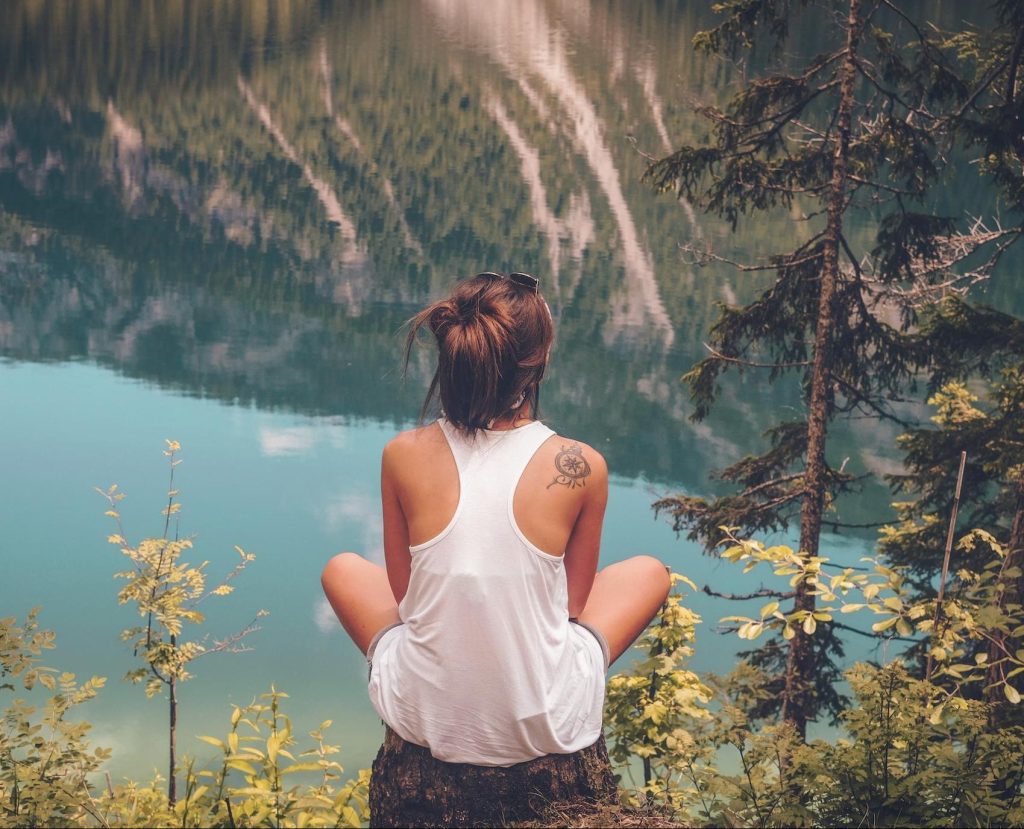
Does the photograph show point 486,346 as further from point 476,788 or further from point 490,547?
point 476,788

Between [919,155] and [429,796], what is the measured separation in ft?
22.7

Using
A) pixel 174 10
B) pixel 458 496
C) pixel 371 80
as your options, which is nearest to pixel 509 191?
pixel 371 80

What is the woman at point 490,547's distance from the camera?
225cm

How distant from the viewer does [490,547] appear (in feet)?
7.37

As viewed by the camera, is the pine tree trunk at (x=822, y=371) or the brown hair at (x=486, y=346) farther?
the pine tree trunk at (x=822, y=371)

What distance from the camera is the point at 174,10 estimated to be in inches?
3167

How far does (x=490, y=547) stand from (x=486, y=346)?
1.38 ft

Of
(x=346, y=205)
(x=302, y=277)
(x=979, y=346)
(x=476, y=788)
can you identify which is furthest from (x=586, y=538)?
(x=346, y=205)

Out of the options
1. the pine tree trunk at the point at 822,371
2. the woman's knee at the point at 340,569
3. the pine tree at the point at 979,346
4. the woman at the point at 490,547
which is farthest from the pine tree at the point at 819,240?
the woman at the point at 490,547

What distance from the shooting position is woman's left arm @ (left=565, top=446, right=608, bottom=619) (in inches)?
91.5

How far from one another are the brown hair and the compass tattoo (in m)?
0.15

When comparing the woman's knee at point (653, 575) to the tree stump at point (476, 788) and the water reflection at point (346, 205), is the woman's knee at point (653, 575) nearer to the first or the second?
the tree stump at point (476, 788)

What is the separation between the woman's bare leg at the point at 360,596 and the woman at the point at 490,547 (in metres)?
0.13

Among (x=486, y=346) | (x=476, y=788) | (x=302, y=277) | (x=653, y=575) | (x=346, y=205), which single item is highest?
(x=346, y=205)
